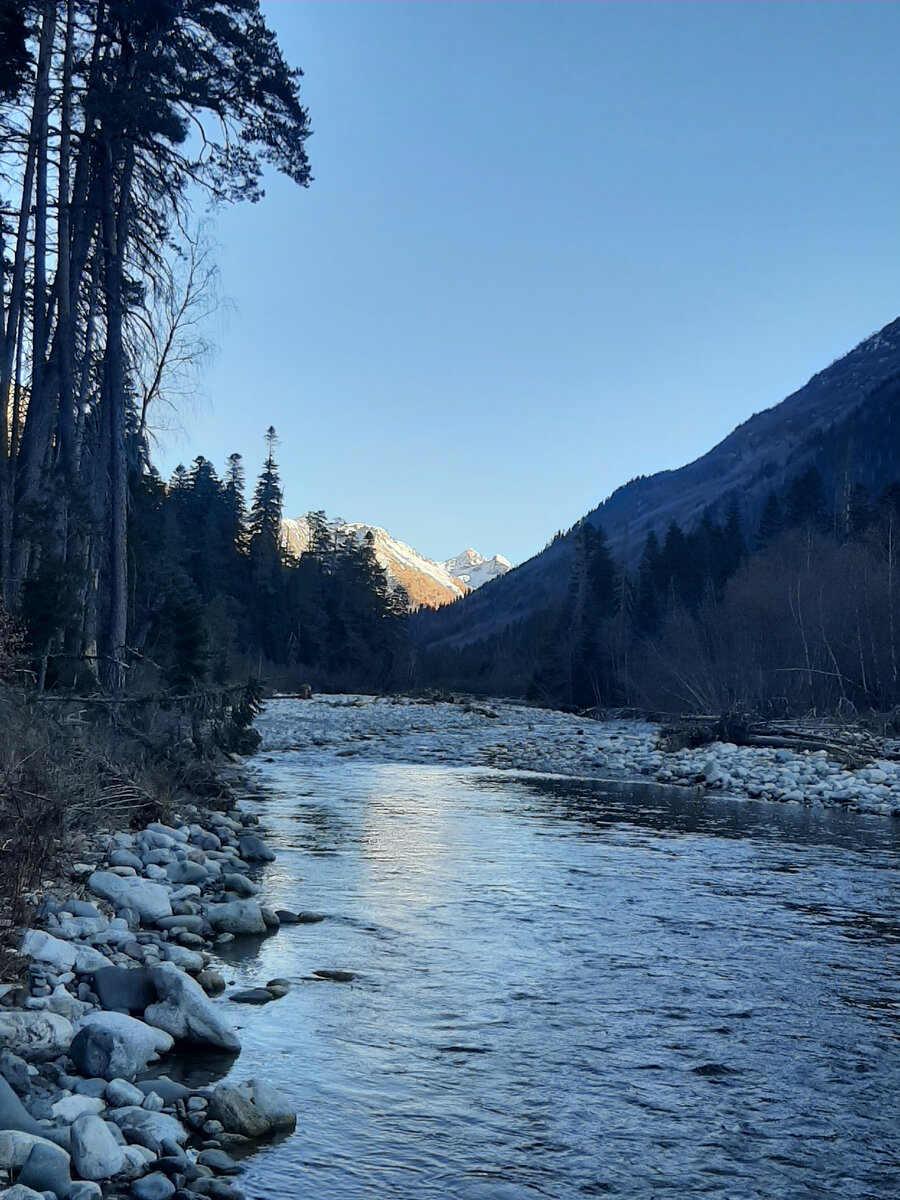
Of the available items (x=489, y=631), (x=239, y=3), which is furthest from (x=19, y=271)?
(x=489, y=631)

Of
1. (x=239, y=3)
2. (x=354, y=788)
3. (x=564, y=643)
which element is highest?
(x=239, y=3)

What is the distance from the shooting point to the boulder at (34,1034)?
451 cm

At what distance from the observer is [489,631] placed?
16888 cm

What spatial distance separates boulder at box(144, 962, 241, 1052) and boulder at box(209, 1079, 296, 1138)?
739 mm

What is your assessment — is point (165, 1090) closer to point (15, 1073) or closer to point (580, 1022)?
point (15, 1073)

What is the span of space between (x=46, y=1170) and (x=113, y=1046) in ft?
A: 3.90

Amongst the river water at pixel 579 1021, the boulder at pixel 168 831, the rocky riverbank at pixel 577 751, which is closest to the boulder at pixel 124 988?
the river water at pixel 579 1021

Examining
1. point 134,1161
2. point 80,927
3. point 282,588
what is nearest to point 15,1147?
point 134,1161

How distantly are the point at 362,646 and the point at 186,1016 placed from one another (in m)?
65.6

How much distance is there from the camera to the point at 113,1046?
457 centimetres

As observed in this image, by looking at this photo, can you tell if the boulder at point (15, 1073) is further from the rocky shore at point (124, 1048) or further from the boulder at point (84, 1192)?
the boulder at point (84, 1192)

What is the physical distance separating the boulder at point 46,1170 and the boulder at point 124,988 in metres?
1.88

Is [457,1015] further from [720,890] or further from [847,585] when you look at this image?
[847,585]

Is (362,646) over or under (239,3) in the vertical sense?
under
